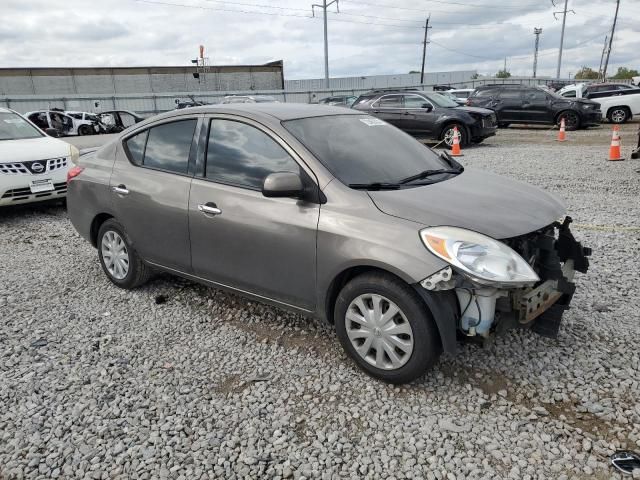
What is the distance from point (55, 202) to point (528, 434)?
831 centimetres

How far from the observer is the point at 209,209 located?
373cm

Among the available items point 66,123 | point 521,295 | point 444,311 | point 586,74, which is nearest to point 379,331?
point 444,311

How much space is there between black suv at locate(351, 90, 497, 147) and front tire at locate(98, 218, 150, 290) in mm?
10832

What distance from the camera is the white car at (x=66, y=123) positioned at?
23380 millimetres

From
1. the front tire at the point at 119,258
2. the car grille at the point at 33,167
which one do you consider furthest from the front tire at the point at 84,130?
the front tire at the point at 119,258

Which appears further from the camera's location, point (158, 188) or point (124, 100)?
point (124, 100)

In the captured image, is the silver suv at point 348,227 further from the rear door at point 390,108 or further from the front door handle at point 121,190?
the rear door at point 390,108

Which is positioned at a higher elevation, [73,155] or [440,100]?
[440,100]

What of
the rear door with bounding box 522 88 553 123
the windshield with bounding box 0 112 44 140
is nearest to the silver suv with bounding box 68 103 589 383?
the windshield with bounding box 0 112 44 140

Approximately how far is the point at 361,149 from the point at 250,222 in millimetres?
952

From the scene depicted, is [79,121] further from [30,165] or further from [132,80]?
[132,80]

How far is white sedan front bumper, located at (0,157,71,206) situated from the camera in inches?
285

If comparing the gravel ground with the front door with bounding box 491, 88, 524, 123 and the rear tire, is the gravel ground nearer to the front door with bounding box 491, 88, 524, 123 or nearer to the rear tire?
the front door with bounding box 491, 88, 524, 123

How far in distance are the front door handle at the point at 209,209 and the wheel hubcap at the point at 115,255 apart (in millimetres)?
1217
